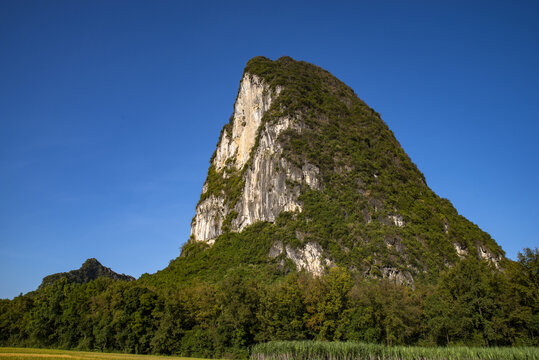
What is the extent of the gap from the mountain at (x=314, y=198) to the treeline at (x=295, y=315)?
108ft

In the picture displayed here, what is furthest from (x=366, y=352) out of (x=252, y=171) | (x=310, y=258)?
(x=252, y=171)

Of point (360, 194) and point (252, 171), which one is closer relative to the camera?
point (360, 194)

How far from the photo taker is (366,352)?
34344 millimetres

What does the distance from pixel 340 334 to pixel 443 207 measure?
84.2 m

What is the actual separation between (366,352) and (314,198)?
Answer: 65.6 m

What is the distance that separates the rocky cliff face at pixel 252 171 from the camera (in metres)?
104

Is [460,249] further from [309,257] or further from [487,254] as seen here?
[309,257]

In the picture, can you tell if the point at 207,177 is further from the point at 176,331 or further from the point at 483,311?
the point at 483,311

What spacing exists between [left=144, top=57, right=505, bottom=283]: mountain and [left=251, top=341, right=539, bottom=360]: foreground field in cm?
4555

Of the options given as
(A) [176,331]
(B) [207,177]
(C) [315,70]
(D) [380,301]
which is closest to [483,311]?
(D) [380,301]

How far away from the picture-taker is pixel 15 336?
5634cm

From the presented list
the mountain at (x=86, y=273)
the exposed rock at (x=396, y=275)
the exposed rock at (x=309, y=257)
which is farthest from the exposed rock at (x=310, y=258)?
the mountain at (x=86, y=273)

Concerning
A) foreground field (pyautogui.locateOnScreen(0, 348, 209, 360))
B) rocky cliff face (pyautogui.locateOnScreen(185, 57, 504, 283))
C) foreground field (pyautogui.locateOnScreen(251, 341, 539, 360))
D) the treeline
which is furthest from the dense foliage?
foreground field (pyautogui.locateOnScreen(0, 348, 209, 360))

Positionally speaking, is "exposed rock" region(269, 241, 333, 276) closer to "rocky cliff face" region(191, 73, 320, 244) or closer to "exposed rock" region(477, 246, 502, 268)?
"rocky cliff face" region(191, 73, 320, 244)
